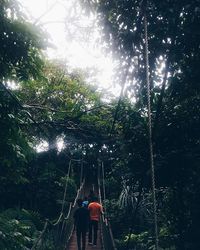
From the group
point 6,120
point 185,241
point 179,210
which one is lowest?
point 185,241

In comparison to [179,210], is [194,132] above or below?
above

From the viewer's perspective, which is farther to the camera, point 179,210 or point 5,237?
point 179,210

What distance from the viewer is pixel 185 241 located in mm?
5801

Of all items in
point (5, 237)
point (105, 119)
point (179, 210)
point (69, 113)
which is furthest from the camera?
point (105, 119)

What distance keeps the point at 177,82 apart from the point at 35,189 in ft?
31.7

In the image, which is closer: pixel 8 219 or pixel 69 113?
pixel 8 219

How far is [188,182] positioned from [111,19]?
339cm

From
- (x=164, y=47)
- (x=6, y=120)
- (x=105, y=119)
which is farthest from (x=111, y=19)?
(x=6, y=120)

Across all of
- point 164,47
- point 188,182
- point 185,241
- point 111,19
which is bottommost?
point 185,241

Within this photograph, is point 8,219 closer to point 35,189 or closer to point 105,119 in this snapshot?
point 105,119

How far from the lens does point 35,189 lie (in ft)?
44.4

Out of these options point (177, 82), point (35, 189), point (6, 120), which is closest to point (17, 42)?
point (6, 120)

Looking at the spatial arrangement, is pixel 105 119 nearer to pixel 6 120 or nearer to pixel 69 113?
pixel 69 113

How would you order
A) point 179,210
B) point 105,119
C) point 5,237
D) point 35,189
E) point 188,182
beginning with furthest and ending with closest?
1. point 35,189
2. point 105,119
3. point 179,210
4. point 188,182
5. point 5,237
